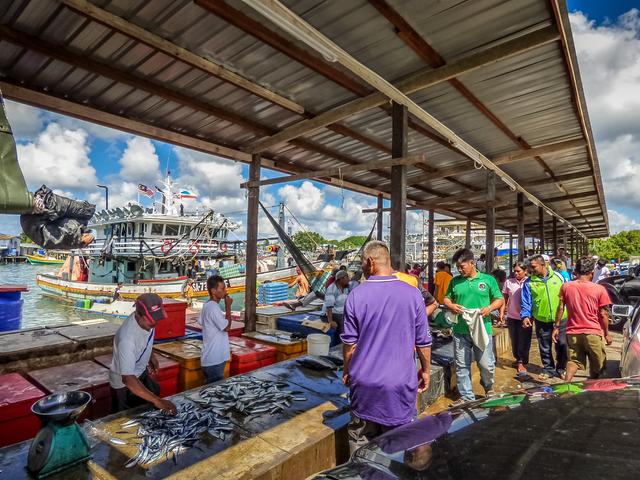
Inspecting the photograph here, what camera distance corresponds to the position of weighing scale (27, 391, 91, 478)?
2096 mm

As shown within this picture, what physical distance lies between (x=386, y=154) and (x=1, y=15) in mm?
5850

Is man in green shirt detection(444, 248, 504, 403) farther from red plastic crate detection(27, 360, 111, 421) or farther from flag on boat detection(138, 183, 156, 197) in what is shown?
flag on boat detection(138, 183, 156, 197)

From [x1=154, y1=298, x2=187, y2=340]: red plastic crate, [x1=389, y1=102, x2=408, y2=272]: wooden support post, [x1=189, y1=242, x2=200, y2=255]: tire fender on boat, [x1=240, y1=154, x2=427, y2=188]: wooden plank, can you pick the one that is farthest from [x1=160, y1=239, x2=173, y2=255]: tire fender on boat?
[x1=389, y1=102, x2=408, y2=272]: wooden support post

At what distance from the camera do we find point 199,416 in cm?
314

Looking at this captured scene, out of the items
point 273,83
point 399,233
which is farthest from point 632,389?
point 273,83

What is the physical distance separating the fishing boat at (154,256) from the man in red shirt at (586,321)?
1972 centimetres

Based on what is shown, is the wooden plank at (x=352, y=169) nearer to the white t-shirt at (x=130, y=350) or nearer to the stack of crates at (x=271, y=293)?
the white t-shirt at (x=130, y=350)

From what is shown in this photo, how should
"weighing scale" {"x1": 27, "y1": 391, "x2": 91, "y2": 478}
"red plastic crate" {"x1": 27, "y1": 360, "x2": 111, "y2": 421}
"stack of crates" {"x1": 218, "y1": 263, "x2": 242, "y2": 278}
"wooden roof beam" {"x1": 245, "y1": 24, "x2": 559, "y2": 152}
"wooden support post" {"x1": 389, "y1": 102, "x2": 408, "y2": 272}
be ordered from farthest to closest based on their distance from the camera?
"stack of crates" {"x1": 218, "y1": 263, "x2": 242, "y2": 278}, "wooden support post" {"x1": 389, "y1": 102, "x2": 408, "y2": 272}, "red plastic crate" {"x1": 27, "y1": 360, "x2": 111, "y2": 421}, "wooden roof beam" {"x1": 245, "y1": 24, "x2": 559, "y2": 152}, "weighing scale" {"x1": 27, "y1": 391, "x2": 91, "y2": 478}

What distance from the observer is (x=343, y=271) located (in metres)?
6.74

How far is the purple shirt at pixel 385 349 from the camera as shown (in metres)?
2.54

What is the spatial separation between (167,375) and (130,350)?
53.9 inches

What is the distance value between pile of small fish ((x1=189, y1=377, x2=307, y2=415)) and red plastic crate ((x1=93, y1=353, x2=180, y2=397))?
75cm

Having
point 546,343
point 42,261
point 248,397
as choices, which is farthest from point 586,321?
point 42,261

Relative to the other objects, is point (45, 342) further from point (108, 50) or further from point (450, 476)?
point (450, 476)
